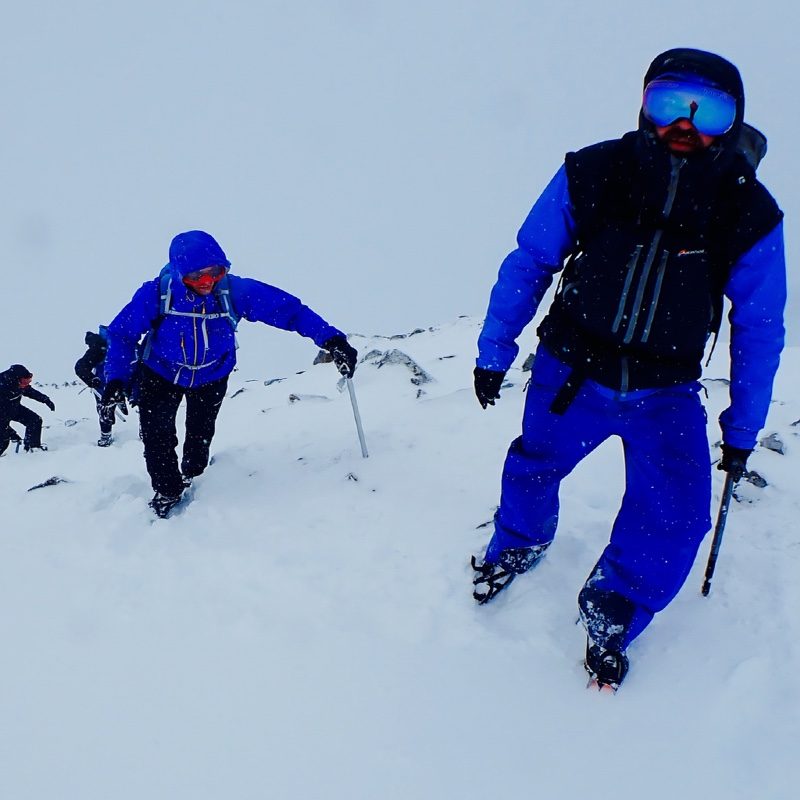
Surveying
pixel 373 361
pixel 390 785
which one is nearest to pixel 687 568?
pixel 390 785

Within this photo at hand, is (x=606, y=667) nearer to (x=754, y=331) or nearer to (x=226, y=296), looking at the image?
(x=754, y=331)

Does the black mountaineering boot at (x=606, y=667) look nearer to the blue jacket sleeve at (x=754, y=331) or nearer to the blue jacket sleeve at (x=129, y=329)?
the blue jacket sleeve at (x=754, y=331)

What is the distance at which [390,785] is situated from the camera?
9.76 ft

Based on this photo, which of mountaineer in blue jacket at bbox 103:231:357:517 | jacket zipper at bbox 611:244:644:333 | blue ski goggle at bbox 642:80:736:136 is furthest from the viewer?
mountaineer in blue jacket at bbox 103:231:357:517

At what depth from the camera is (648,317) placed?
300cm

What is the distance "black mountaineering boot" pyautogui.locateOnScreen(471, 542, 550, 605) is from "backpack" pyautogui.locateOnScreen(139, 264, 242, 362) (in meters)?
3.07

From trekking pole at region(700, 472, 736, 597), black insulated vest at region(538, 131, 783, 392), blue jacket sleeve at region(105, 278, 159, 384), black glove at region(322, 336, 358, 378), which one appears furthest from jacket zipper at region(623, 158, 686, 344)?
blue jacket sleeve at region(105, 278, 159, 384)

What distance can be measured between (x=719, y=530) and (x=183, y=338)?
14.4ft

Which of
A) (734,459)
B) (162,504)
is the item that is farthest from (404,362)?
(734,459)

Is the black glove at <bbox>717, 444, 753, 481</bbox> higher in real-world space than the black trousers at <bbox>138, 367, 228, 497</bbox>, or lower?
higher

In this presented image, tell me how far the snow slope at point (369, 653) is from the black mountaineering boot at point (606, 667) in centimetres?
9

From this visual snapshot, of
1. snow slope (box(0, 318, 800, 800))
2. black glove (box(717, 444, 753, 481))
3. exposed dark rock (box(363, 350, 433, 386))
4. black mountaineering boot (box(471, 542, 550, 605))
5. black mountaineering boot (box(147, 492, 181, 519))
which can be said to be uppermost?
black glove (box(717, 444, 753, 481))

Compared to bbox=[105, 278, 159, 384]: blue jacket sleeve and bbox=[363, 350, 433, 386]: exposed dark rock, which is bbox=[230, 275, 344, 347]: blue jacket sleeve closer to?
bbox=[105, 278, 159, 384]: blue jacket sleeve

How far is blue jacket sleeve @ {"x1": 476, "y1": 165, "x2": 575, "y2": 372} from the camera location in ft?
10.4
